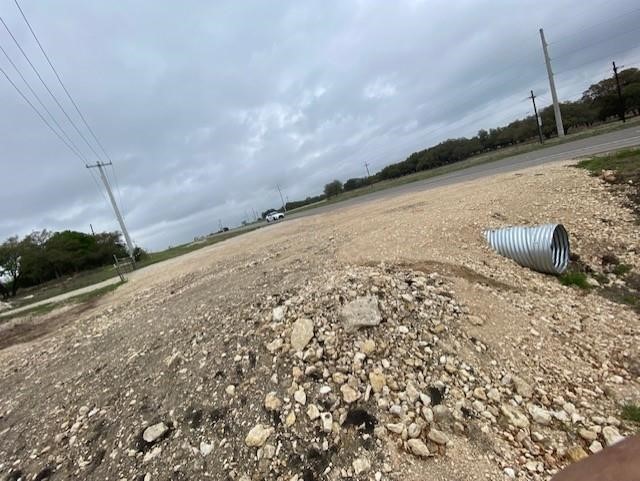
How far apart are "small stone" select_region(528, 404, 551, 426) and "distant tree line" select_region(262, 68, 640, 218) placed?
43.7 metres

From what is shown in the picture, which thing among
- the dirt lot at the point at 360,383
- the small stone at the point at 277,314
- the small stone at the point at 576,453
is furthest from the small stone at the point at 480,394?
the small stone at the point at 277,314

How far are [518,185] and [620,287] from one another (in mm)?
5067

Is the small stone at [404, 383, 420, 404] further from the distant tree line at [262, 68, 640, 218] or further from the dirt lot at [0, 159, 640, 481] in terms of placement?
the distant tree line at [262, 68, 640, 218]

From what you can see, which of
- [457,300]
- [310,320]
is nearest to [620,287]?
[457,300]

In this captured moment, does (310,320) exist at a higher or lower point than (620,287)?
higher

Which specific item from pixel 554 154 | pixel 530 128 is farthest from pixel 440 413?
pixel 530 128

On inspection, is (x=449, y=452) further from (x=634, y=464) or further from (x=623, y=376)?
(x=623, y=376)

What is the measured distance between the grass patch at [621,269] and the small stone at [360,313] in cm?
382

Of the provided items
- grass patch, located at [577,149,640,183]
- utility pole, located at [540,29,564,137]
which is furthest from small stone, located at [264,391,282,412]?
utility pole, located at [540,29,564,137]

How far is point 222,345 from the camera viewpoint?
3.98 metres

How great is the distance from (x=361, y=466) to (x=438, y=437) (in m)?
0.62

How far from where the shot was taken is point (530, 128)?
49688 millimetres

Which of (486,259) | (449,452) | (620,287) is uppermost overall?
(486,259)

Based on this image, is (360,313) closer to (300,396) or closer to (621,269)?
(300,396)
